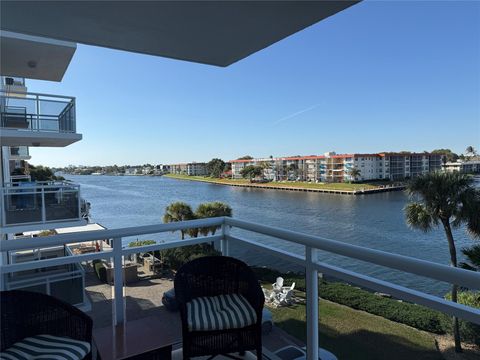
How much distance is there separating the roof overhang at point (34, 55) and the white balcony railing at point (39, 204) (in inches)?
96.2

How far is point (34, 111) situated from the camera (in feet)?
23.3

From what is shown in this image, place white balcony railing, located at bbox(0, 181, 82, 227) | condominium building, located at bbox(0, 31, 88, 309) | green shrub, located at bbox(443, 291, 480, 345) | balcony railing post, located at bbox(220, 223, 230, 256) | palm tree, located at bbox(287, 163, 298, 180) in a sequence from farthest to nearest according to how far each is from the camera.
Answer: palm tree, located at bbox(287, 163, 298, 180)
green shrub, located at bbox(443, 291, 480, 345)
white balcony railing, located at bbox(0, 181, 82, 227)
condominium building, located at bbox(0, 31, 88, 309)
balcony railing post, located at bbox(220, 223, 230, 256)

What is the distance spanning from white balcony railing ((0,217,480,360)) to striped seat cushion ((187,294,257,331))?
37cm

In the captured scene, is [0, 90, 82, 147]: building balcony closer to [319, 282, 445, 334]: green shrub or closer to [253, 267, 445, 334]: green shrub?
[253, 267, 445, 334]: green shrub

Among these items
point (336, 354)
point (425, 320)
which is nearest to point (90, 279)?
point (336, 354)

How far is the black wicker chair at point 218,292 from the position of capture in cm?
189

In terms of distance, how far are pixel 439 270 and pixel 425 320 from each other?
1204 cm

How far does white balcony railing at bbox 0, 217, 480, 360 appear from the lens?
1230mm

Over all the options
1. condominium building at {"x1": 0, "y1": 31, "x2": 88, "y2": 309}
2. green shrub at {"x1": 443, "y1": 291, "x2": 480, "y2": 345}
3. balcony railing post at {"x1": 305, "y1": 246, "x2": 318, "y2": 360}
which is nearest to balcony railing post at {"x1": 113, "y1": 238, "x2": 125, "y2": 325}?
balcony railing post at {"x1": 305, "y1": 246, "x2": 318, "y2": 360}

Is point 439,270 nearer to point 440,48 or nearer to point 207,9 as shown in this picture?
point 207,9


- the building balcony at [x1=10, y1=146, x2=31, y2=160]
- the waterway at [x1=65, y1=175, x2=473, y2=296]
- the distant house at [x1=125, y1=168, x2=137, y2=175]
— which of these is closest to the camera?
the building balcony at [x1=10, y1=146, x2=31, y2=160]

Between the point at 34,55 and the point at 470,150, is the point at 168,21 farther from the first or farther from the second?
the point at 470,150

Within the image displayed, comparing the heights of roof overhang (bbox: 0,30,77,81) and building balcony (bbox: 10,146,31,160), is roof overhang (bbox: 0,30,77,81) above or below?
above

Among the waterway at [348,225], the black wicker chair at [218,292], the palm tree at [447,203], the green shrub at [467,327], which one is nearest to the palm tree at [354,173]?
the waterway at [348,225]
